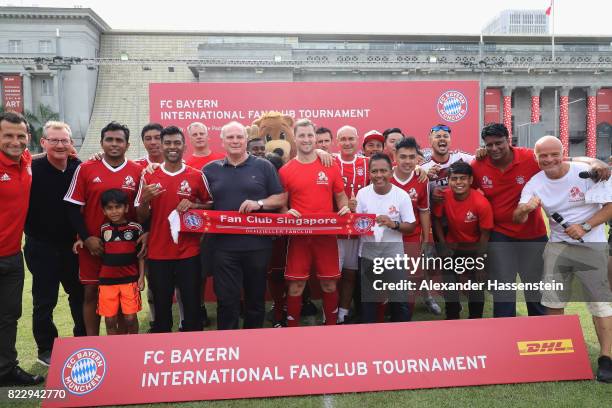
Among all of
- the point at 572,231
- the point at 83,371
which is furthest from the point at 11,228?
the point at 572,231

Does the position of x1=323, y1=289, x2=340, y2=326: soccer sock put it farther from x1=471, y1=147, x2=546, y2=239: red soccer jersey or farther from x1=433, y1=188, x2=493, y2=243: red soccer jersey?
x1=471, y1=147, x2=546, y2=239: red soccer jersey

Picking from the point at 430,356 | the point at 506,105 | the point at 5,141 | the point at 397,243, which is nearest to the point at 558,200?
the point at 397,243

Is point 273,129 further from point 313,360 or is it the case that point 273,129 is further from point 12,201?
point 313,360

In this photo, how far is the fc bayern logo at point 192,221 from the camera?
4.00 meters

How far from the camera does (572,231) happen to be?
371 cm

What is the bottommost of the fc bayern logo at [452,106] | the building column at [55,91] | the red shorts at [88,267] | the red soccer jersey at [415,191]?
the red shorts at [88,267]

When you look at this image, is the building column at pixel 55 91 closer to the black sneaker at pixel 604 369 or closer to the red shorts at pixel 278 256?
the red shorts at pixel 278 256

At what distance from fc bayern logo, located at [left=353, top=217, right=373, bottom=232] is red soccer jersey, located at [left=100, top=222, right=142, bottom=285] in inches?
78.6

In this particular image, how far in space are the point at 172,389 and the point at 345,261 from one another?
225cm

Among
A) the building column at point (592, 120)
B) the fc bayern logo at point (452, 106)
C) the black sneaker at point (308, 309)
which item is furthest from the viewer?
the building column at point (592, 120)

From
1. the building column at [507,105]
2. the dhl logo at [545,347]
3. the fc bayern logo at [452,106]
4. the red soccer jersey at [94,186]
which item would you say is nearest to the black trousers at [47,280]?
the red soccer jersey at [94,186]

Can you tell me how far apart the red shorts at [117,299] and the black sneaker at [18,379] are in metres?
0.70

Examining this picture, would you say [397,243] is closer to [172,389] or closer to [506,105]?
[172,389]

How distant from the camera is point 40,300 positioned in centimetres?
412
